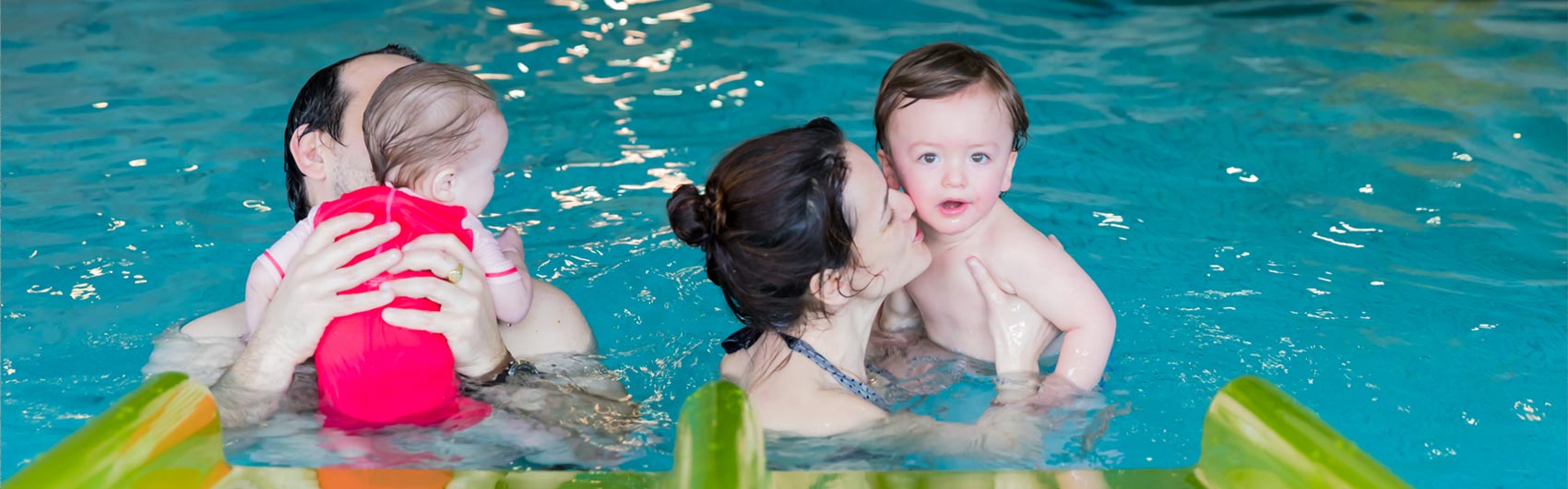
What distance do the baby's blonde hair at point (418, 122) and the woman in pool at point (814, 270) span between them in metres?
0.50

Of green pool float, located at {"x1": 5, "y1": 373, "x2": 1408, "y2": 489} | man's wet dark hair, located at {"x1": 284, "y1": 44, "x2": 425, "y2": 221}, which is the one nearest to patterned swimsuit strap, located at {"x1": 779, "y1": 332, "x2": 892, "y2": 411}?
green pool float, located at {"x1": 5, "y1": 373, "x2": 1408, "y2": 489}

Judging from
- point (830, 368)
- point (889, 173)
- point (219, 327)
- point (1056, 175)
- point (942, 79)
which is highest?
point (942, 79)

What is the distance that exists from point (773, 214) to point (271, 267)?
1.16 meters

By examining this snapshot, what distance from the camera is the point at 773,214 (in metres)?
2.77

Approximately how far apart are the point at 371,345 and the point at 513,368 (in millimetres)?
543

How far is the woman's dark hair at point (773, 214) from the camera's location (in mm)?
2762

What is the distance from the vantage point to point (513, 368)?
3311 millimetres

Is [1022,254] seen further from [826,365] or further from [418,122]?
[418,122]

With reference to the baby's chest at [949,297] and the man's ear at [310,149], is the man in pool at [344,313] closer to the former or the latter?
the man's ear at [310,149]

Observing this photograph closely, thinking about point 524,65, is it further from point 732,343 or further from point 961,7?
point 732,343

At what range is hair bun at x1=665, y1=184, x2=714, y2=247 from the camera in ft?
9.23

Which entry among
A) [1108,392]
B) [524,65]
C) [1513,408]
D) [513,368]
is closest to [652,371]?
[513,368]

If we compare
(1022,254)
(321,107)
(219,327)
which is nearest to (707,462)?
(1022,254)

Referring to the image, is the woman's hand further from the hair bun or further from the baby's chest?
the baby's chest
